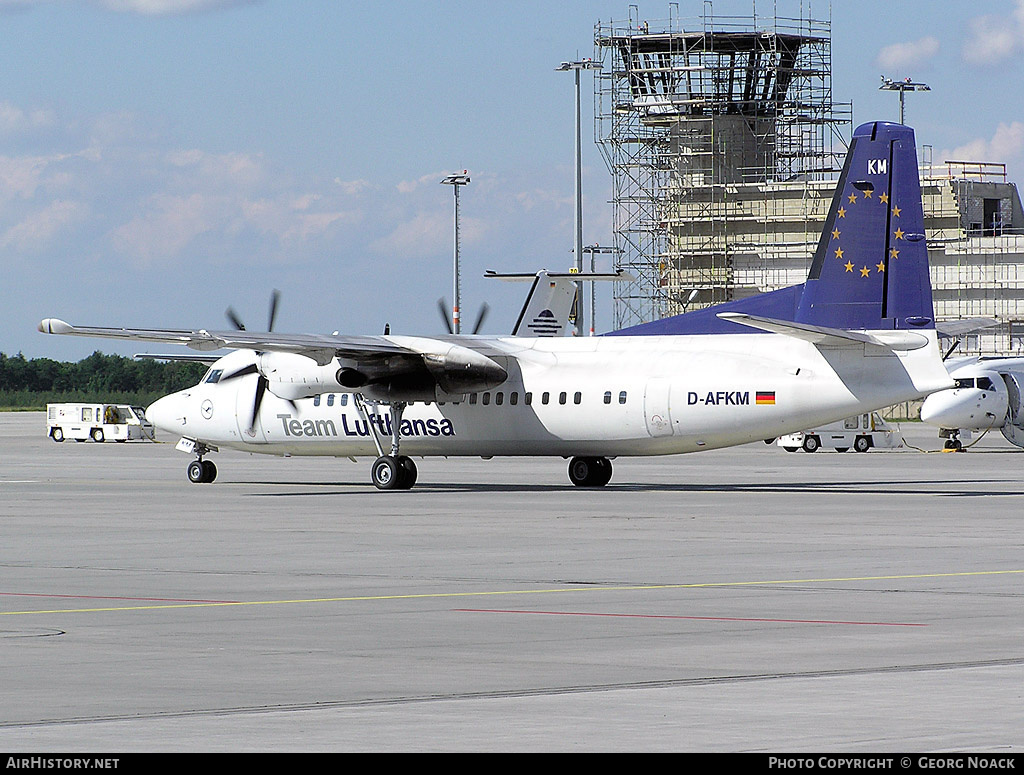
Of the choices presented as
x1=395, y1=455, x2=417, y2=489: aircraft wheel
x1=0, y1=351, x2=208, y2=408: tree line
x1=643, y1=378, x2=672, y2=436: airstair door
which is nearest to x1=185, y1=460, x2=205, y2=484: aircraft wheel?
x1=395, y1=455, x2=417, y2=489: aircraft wheel

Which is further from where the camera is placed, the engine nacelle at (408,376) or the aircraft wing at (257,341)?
the engine nacelle at (408,376)

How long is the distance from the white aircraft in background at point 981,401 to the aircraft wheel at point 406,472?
85.3 feet

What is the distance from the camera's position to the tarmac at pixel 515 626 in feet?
29.0

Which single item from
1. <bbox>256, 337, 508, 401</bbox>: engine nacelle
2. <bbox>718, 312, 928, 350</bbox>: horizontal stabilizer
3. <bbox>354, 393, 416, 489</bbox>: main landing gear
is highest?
<bbox>718, 312, 928, 350</bbox>: horizontal stabilizer

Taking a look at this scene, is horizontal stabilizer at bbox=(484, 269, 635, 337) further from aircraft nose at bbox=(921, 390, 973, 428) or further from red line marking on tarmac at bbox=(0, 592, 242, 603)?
red line marking on tarmac at bbox=(0, 592, 242, 603)

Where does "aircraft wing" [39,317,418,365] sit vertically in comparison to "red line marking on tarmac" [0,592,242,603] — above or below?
above

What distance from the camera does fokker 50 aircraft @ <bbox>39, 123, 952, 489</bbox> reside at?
1226 inches

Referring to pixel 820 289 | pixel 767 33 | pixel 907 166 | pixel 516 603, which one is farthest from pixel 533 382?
pixel 767 33

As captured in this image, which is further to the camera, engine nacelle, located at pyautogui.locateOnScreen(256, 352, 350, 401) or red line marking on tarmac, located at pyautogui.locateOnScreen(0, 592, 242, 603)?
engine nacelle, located at pyautogui.locateOnScreen(256, 352, 350, 401)

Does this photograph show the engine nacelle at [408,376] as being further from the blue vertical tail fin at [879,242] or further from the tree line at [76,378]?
the tree line at [76,378]

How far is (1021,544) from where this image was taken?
21562mm

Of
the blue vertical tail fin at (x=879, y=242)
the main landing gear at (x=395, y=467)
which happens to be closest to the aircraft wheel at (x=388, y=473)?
the main landing gear at (x=395, y=467)

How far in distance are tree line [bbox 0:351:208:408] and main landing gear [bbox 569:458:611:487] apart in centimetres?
9364
